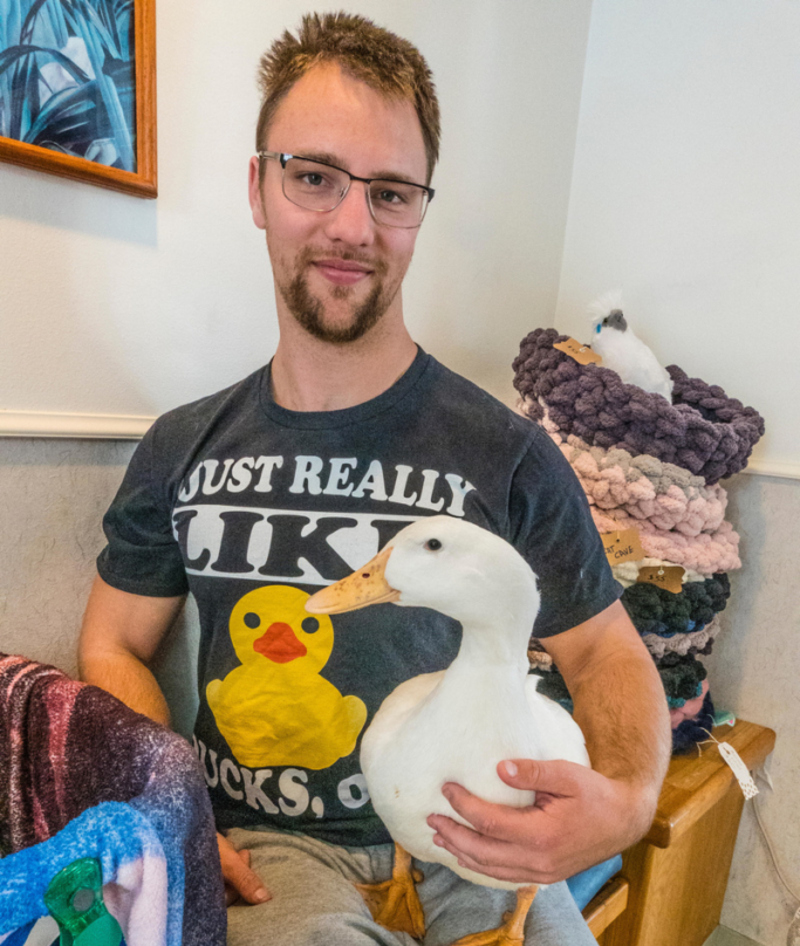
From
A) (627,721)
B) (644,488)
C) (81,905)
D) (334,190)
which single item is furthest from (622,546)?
(81,905)

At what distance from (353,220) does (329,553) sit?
0.94 feet

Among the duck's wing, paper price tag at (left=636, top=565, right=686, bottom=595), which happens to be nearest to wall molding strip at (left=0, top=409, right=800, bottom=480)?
the duck's wing

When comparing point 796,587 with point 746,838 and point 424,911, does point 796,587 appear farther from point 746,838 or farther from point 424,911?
point 424,911

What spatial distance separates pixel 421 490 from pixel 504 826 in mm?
273

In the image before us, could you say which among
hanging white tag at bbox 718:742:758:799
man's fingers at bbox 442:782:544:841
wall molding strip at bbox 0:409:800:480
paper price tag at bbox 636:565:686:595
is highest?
wall molding strip at bbox 0:409:800:480

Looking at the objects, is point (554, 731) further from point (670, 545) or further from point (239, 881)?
point (670, 545)

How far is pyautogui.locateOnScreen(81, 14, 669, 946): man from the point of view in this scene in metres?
0.52

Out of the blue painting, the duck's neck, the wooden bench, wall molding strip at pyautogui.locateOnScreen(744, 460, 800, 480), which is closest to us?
the duck's neck

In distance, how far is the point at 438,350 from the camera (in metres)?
1.06

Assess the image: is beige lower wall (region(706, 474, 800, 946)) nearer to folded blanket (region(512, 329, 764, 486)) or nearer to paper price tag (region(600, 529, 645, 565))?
folded blanket (region(512, 329, 764, 486))

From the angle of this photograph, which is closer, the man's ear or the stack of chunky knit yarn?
the man's ear

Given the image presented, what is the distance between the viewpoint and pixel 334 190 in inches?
22.6

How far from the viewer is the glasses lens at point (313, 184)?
0.57 meters

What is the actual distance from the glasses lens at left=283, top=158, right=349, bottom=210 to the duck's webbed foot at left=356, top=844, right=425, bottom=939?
1.78ft
